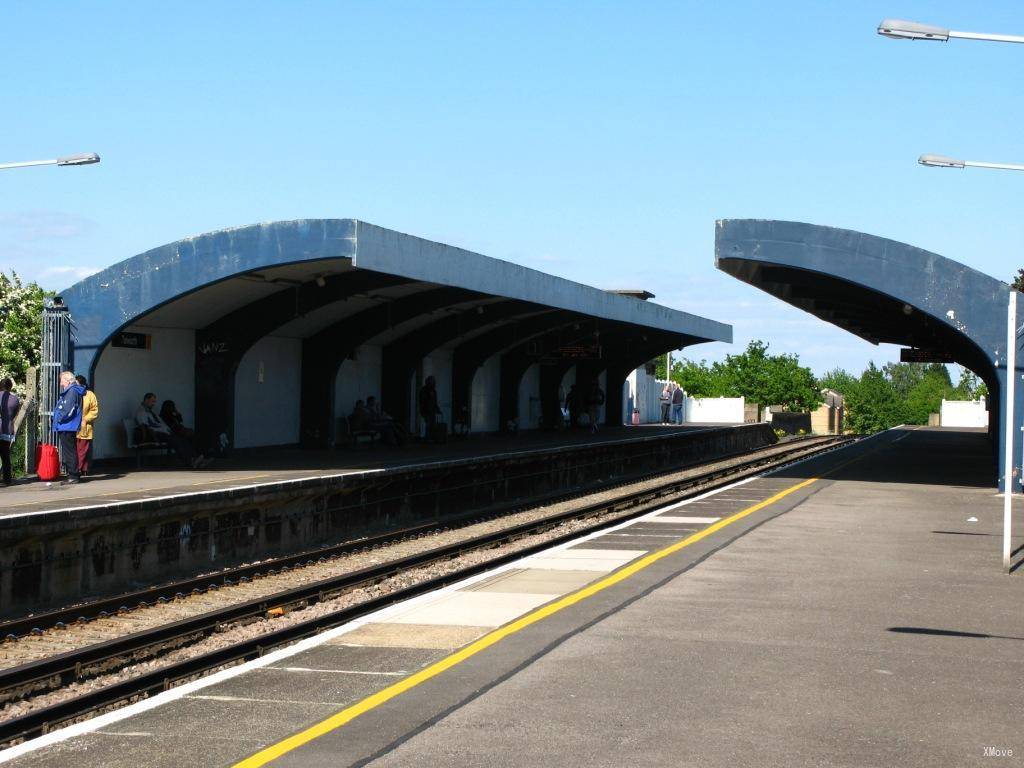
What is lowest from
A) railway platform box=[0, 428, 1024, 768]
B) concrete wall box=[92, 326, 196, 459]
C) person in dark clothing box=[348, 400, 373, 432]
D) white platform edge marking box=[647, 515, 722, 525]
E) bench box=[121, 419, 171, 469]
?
railway platform box=[0, 428, 1024, 768]

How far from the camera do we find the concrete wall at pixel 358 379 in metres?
29.0

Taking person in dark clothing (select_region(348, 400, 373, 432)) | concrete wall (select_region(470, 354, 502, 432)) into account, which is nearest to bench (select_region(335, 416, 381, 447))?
person in dark clothing (select_region(348, 400, 373, 432))

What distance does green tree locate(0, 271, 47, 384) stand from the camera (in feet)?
132

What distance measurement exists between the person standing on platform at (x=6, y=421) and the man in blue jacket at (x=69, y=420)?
1.97ft

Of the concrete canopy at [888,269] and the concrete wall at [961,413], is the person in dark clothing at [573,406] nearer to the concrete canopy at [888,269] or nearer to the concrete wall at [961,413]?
the concrete canopy at [888,269]

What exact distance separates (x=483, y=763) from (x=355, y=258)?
544 inches

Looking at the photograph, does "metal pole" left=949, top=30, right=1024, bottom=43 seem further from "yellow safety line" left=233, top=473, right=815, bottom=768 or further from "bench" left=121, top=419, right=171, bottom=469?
"bench" left=121, top=419, right=171, bottom=469

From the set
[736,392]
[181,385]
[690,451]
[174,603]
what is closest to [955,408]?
[736,392]

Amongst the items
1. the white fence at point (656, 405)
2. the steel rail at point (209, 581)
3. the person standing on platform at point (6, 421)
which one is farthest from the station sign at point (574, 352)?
the person standing on platform at point (6, 421)

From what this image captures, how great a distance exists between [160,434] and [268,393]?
4.83 m

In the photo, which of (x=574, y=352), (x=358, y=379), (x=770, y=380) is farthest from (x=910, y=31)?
(x=770, y=380)

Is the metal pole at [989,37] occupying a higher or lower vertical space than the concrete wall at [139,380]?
higher

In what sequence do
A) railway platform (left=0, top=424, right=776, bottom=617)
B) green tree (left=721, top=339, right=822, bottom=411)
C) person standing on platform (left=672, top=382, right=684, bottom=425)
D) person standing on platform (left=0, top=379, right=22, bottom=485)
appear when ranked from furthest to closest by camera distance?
green tree (left=721, top=339, right=822, bottom=411), person standing on platform (left=672, top=382, right=684, bottom=425), person standing on platform (left=0, top=379, right=22, bottom=485), railway platform (left=0, top=424, right=776, bottom=617)

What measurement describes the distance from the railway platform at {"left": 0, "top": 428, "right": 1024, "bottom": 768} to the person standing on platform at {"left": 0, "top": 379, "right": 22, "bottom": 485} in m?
8.02
